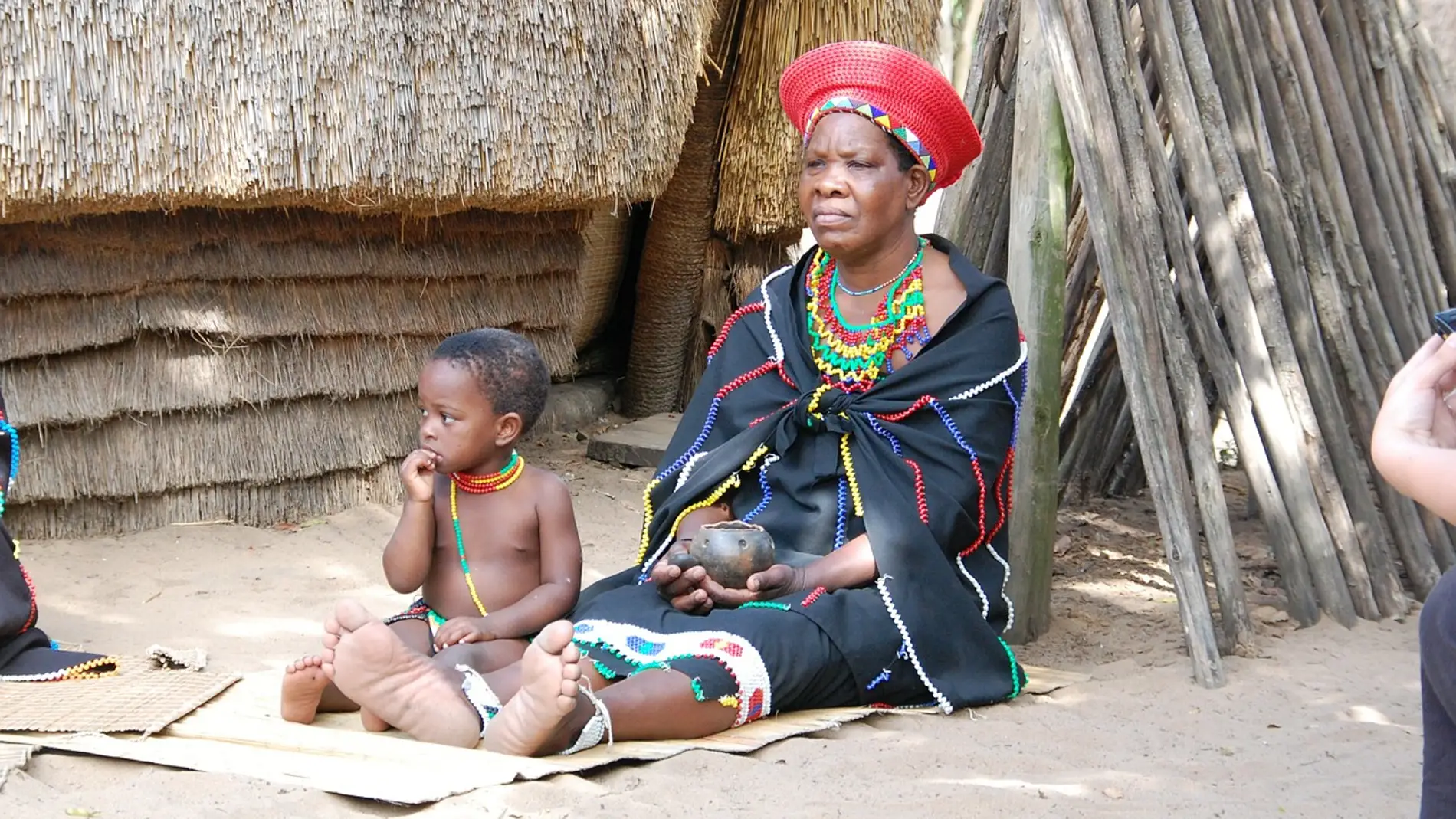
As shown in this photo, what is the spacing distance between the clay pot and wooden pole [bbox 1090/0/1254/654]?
1.27 metres

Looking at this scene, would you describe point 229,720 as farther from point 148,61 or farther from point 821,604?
point 148,61

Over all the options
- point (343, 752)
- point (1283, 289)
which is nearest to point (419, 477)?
point (343, 752)

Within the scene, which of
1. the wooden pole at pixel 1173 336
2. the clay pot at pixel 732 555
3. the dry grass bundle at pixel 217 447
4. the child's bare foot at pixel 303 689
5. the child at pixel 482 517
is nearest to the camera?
the child's bare foot at pixel 303 689

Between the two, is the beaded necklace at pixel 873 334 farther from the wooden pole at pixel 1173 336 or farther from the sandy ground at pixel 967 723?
the sandy ground at pixel 967 723

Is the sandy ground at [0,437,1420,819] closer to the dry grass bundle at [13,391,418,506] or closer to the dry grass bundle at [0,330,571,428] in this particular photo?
the dry grass bundle at [13,391,418,506]

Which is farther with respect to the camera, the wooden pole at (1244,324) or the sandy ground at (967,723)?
the wooden pole at (1244,324)

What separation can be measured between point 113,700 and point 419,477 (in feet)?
2.57

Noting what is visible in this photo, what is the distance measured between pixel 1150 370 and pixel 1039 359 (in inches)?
13.8

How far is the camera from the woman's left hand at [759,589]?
130 inches

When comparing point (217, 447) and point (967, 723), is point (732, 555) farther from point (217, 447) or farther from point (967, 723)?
point (217, 447)

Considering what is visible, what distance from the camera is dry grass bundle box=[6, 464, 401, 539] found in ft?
15.9

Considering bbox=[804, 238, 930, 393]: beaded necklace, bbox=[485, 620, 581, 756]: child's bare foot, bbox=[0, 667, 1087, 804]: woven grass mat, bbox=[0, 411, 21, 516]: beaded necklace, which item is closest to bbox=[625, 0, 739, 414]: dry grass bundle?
bbox=[804, 238, 930, 393]: beaded necklace

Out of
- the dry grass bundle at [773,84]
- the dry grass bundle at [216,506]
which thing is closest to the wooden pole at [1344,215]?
the dry grass bundle at [773,84]

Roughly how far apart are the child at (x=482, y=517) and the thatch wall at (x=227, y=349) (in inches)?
79.4
